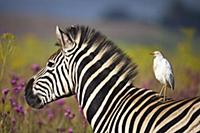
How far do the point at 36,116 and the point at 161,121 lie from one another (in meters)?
3.63

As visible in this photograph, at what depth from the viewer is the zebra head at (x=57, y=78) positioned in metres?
5.99

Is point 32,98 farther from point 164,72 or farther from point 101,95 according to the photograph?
point 164,72

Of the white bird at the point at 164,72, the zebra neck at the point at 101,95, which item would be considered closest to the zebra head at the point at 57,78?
the zebra neck at the point at 101,95

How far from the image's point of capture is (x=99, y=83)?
592 centimetres

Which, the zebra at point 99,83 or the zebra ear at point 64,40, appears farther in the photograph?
the zebra ear at point 64,40

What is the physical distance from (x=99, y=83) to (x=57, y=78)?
0.43 metres

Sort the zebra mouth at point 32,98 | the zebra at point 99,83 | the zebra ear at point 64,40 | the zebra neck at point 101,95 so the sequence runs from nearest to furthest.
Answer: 1. the zebra at point 99,83
2. the zebra neck at point 101,95
3. the zebra ear at point 64,40
4. the zebra mouth at point 32,98

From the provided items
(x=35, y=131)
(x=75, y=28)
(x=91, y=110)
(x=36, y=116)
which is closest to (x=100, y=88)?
(x=91, y=110)

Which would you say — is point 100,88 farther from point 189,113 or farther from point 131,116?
point 189,113

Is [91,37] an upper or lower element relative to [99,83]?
upper

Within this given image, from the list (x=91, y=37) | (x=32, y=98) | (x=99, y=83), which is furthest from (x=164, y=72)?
(x=32, y=98)

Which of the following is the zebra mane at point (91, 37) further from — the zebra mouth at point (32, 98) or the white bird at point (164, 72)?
the zebra mouth at point (32, 98)

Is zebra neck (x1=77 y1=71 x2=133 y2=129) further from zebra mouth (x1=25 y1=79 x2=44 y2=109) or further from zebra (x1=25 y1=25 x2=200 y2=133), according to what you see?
zebra mouth (x1=25 y1=79 x2=44 y2=109)

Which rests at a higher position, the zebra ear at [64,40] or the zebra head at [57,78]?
the zebra ear at [64,40]
